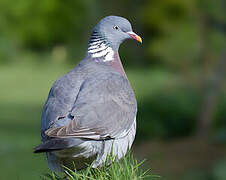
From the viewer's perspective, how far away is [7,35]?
3123cm

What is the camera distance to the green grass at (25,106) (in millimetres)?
10602

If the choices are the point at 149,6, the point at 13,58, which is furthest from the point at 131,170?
the point at 13,58

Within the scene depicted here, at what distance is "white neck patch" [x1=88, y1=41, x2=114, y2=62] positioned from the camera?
5.26 meters

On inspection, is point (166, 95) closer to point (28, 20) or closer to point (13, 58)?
point (13, 58)

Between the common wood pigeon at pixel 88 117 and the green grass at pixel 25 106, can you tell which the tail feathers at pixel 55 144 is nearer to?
the common wood pigeon at pixel 88 117

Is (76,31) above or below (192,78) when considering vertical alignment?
below

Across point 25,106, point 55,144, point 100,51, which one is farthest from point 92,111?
point 25,106

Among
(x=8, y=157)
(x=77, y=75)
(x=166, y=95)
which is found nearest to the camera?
(x=77, y=75)

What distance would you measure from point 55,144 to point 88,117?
0.46 meters

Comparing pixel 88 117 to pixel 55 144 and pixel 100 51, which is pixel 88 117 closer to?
pixel 55 144

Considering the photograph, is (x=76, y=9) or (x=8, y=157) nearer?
(x=8, y=157)

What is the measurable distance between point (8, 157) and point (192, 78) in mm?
3968

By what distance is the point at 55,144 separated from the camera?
4.12 m

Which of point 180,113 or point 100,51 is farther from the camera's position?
point 180,113
